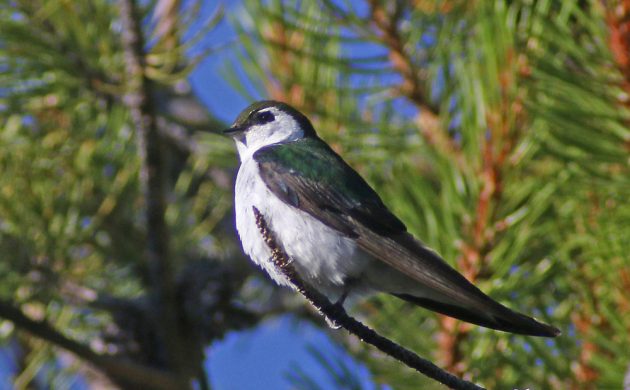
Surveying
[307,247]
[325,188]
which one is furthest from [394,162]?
[307,247]

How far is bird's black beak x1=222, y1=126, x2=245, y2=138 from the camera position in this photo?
290cm

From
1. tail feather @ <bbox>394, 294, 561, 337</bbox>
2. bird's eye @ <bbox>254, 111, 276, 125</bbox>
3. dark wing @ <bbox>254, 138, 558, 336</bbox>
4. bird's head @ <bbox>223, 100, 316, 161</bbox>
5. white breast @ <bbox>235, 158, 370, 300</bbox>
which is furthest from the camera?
bird's eye @ <bbox>254, 111, 276, 125</bbox>

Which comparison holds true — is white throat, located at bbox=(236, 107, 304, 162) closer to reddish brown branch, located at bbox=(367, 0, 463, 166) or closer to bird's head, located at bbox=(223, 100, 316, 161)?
bird's head, located at bbox=(223, 100, 316, 161)

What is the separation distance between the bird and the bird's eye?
0.36m

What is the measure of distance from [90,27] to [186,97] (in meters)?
1.15

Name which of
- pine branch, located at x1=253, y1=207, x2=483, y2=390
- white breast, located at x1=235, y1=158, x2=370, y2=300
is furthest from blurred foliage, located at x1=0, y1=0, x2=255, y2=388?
pine branch, located at x1=253, y1=207, x2=483, y2=390

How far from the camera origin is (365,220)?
2.27 m

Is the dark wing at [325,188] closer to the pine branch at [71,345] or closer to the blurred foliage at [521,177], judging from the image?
the blurred foliage at [521,177]

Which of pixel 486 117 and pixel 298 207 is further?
pixel 298 207

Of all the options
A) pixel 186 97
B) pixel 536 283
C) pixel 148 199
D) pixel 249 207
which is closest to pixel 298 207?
pixel 249 207

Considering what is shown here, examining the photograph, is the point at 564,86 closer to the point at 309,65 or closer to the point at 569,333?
the point at 569,333

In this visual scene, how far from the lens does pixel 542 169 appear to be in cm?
238

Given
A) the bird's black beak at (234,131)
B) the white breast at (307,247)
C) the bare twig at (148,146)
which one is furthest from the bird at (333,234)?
the bird's black beak at (234,131)

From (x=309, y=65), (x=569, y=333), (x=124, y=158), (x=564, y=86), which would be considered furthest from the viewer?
(x=124, y=158)
